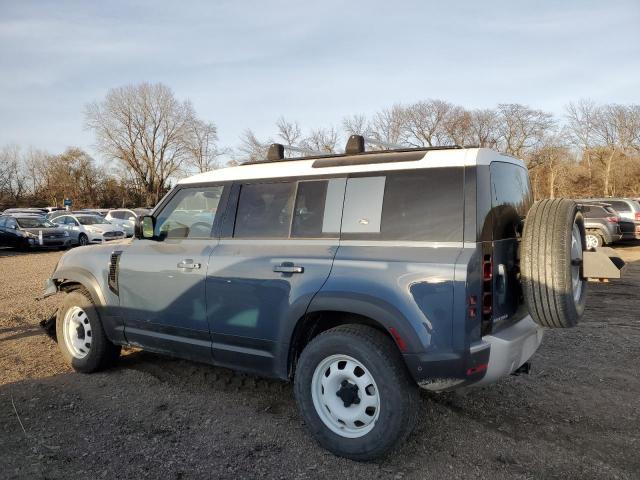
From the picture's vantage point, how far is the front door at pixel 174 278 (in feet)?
13.4

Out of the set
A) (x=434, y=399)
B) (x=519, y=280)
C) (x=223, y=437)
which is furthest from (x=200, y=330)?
(x=519, y=280)

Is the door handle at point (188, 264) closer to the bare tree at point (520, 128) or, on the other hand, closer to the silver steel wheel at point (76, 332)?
the silver steel wheel at point (76, 332)

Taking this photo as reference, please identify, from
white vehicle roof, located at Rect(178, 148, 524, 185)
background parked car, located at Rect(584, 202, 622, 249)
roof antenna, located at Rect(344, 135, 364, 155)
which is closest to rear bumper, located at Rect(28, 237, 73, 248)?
white vehicle roof, located at Rect(178, 148, 524, 185)

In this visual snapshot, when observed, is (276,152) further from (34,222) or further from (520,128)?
(520,128)

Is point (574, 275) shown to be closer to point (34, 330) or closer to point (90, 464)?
point (90, 464)

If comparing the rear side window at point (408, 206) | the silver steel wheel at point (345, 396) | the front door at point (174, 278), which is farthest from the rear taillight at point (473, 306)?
the front door at point (174, 278)

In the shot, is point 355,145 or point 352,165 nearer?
point 352,165

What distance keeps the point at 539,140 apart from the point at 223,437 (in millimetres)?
51374

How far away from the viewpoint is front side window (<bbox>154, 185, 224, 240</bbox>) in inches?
168

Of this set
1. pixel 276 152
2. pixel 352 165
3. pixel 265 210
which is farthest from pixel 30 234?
pixel 352 165

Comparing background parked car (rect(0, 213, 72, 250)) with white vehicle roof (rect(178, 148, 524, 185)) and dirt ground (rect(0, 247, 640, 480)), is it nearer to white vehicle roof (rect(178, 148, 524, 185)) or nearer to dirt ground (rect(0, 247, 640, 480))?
dirt ground (rect(0, 247, 640, 480))

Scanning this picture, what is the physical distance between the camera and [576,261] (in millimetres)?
3455

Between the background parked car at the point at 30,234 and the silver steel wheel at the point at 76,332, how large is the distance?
55.3 ft

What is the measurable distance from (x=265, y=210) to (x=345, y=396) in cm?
154
